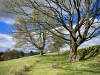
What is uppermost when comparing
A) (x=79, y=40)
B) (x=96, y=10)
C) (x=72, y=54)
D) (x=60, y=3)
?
(x=60, y=3)

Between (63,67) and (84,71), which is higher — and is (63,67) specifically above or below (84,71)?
above

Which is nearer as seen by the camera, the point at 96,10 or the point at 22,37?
the point at 96,10

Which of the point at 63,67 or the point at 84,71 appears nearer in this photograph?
the point at 84,71

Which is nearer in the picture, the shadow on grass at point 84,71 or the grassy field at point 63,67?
the shadow on grass at point 84,71

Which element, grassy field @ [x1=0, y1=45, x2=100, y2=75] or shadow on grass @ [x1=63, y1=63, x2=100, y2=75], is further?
grassy field @ [x1=0, y1=45, x2=100, y2=75]

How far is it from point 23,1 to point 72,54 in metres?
7.93

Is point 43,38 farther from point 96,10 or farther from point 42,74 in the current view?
point 42,74

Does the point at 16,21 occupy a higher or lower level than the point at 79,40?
higher

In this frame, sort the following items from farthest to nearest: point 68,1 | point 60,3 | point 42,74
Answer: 1. point 68,1
2. point 60,3
3. point 42,74

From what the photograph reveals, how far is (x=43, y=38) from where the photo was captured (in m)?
38.8

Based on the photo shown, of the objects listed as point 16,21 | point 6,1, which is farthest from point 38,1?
point 16,21

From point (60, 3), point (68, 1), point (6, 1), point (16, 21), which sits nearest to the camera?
point (6, 1)

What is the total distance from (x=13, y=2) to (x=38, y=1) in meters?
2.48

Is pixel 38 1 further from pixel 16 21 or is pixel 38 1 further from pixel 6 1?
pixel 16 21
